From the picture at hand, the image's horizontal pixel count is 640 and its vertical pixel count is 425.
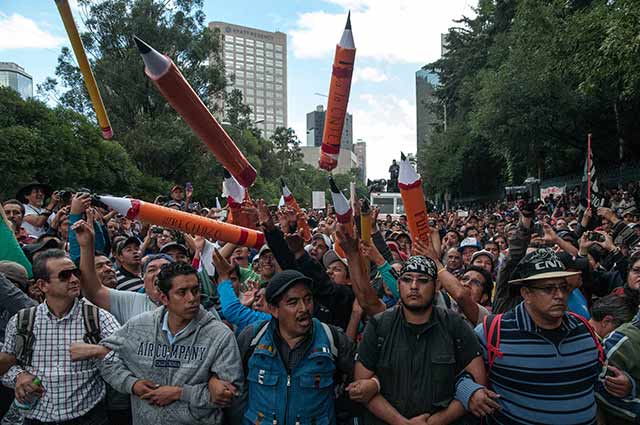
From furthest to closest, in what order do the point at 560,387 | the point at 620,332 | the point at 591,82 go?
the point at 591,82
the point at 620,332
the point at 560,387

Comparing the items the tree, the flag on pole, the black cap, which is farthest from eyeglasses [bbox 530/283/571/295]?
the tree

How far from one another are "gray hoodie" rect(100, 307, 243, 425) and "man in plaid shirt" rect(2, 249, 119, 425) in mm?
258

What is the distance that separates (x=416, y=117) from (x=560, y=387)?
99.7 meters

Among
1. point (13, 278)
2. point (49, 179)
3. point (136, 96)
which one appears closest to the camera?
point (13, 278)

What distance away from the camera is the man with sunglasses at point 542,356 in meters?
2.89

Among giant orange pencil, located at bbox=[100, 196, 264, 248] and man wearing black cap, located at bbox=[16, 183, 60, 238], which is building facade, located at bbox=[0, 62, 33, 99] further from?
giant orange pencil, located at bbox=[100, 196, 264, 248]

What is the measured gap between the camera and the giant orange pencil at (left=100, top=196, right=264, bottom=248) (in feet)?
15.8

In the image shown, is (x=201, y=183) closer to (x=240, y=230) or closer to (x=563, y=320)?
(x=240, y=230)

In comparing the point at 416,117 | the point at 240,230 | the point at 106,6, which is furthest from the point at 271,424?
the point at 416,117

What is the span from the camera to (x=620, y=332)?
10.3ft

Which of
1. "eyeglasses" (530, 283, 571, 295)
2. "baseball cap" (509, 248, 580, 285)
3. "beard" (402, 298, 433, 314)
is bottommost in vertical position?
"beard" (402, 298, 433, 314)

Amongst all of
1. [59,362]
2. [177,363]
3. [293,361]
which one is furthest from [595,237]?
[59,362]

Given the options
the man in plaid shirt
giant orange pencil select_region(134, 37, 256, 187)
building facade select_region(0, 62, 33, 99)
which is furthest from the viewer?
building facade select_region(0, 62, 33, 99)

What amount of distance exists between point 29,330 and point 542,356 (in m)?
3.14
